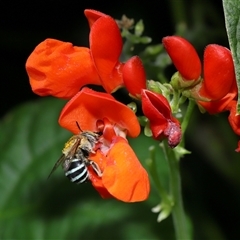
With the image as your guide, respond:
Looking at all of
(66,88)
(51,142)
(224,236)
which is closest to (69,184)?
(51,142)

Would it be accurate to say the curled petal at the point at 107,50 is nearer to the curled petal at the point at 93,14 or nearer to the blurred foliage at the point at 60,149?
the curled petal at the point at 93,14

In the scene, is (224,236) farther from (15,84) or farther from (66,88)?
(66,88)

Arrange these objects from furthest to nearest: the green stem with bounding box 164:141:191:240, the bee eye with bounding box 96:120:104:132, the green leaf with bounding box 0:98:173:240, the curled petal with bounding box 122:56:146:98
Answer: the green leaf with bounding box 0:98:173:240 < the green stem with bounding box 164:141:191:240 < the bee eye with bounding box 96:120:104:132 < the curled petal with bounding box 122:56:146:98

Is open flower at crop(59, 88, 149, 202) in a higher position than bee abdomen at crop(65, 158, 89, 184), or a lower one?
higher

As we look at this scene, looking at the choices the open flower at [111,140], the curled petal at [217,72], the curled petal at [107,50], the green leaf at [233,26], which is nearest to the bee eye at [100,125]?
the open flower at [111,140]

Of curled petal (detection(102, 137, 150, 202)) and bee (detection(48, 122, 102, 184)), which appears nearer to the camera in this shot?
curled petal (detection(102, 137, 150, 202))

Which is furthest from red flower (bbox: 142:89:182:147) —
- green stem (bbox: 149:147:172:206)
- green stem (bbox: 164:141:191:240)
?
green stem (bbox: 149:147:172:206)

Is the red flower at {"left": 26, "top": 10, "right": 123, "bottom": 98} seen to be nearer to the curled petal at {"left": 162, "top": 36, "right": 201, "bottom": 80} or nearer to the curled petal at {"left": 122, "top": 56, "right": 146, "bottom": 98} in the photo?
the curled petal at {"left": 122, "top": 56, "right": 146, "bottom": 98}
